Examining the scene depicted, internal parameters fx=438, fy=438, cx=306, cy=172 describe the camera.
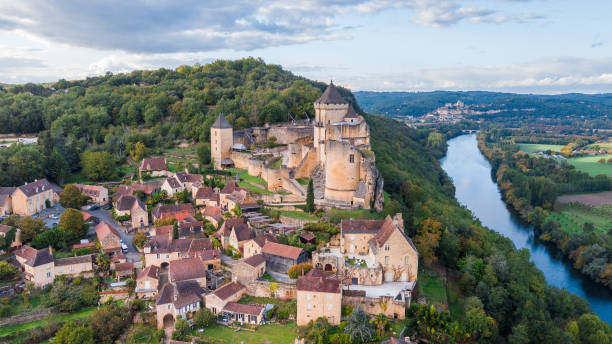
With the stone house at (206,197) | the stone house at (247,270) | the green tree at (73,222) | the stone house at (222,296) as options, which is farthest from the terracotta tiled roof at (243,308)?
the green tree at (73,222)

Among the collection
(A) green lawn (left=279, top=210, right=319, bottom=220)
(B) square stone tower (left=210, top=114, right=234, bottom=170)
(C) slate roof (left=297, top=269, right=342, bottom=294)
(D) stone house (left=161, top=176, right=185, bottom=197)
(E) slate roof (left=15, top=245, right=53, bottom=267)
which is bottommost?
(E) slate roof (left=15, top=245, right=53, bottom=267)

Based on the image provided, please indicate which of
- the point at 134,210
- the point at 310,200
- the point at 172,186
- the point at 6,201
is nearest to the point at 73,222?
the point at 134,210

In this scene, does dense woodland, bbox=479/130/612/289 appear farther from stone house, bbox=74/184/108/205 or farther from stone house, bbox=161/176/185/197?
stone house, bbox=74/184/108/205

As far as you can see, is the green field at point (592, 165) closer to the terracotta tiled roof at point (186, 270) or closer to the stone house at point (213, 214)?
the stone house at point (213, 214)

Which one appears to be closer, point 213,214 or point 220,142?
point 213,214

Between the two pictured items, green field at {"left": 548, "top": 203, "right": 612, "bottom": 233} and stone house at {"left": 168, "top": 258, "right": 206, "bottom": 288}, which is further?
green field at {"left": 548, "top": 203, "right": 612, "bottom": 233}

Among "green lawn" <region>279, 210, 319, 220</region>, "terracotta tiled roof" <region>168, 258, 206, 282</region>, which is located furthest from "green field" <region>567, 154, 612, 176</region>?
"terracotta tiled roof" <region>168, 258, 206, 282</region>

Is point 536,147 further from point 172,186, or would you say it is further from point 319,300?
point 319,300
